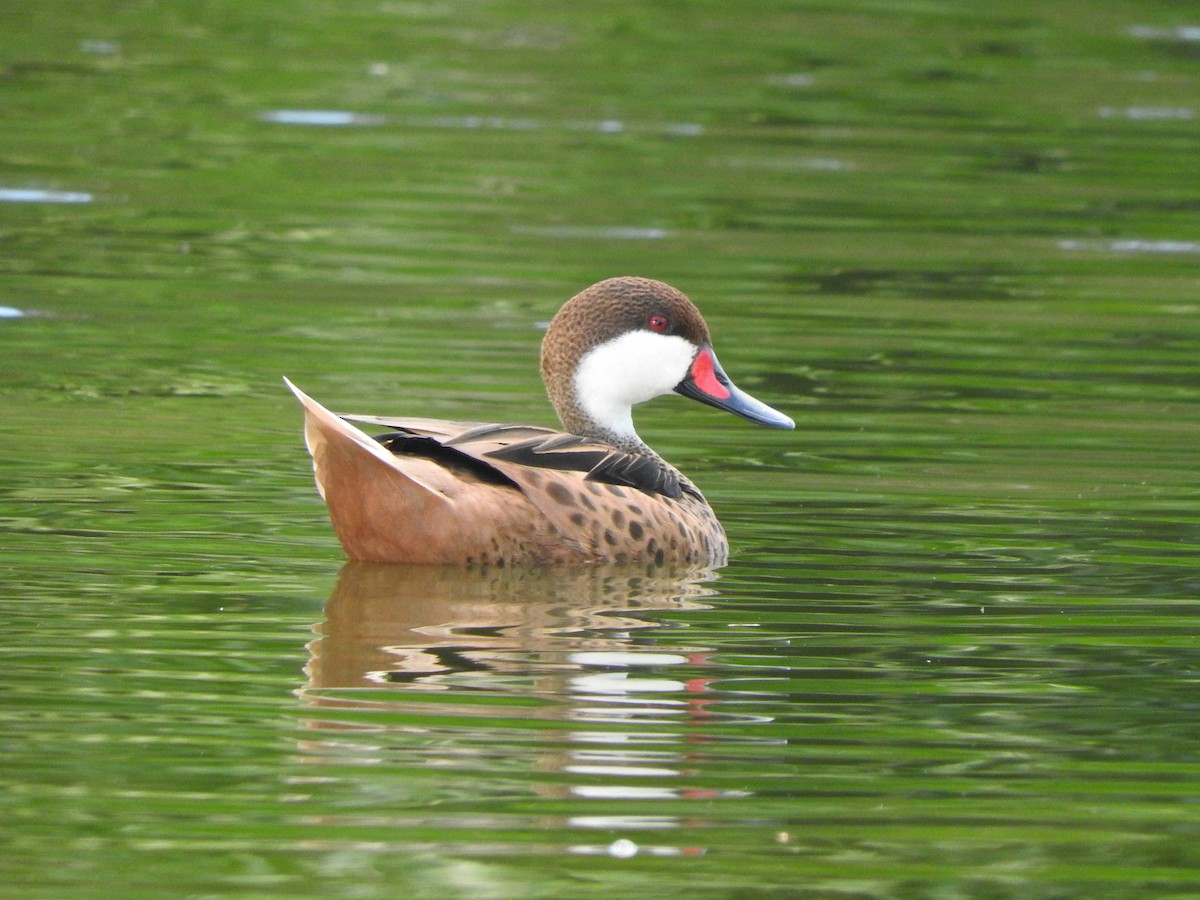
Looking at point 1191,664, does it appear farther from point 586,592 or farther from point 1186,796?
point 586,592

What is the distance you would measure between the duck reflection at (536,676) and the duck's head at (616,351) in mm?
777

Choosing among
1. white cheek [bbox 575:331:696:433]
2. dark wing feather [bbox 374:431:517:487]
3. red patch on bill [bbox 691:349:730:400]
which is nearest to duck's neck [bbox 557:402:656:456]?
white cheek [bbox 575:331:696:433]

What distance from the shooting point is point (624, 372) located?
27.5ft

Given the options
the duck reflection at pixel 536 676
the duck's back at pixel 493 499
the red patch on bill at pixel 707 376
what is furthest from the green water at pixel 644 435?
the red patch on bill at pixel 707 376

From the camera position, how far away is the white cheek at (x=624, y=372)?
834 cm

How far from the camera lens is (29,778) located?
541cm

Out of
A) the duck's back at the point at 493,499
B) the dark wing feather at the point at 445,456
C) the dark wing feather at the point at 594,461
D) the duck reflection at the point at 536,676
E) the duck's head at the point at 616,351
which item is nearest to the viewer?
the duck reflection at the point at 536,676

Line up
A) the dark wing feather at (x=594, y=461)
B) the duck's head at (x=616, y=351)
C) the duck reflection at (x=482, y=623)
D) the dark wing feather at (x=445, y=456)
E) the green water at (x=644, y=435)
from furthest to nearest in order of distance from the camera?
the duck's head at (x=616, y=351), the dark wing feather at (x=594, y=461), the dark wing feather at (x=445, y=456), the duck reflection at (x=482, y=623), the green water at (x=644, y=435)

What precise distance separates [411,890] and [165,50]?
50.7 ft

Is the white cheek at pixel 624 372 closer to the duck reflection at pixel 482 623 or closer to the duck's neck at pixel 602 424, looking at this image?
the duck's neck at pixel 602 424

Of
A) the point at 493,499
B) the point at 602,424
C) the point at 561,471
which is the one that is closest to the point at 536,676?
the point at 493,499

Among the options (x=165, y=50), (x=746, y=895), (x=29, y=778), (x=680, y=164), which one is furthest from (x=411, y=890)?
(x=165, y=50)

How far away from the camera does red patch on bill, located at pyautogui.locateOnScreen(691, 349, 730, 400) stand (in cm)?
865

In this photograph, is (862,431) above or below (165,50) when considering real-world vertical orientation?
below
